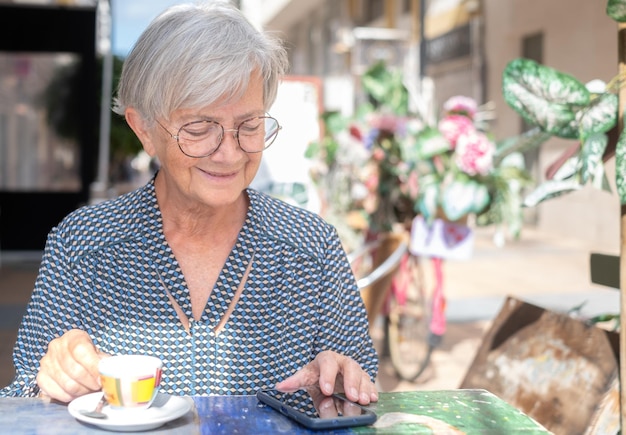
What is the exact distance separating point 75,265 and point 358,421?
0.76m

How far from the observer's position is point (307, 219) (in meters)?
1.91

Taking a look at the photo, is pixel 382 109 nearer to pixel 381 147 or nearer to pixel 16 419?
pixel 381 147

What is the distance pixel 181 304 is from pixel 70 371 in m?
0.35

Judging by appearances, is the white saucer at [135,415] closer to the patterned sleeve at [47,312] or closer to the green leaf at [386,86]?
the patterned sleeve at [47,312]

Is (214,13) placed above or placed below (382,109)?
below

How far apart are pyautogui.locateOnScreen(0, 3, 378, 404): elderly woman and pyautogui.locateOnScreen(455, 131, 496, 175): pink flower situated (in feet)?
7.07

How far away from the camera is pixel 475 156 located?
396 cm

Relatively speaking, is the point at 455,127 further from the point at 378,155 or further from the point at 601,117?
the point at 601,117

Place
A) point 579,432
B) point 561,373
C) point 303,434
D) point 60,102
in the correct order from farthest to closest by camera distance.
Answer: point 60,102
point 561,373
point 579,432
point 303,434

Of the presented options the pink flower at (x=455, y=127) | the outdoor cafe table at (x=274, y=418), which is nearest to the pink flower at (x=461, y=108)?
the pink flower at (x=455, y=127)

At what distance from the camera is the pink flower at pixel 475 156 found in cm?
394

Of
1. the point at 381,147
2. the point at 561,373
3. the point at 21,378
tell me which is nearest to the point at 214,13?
the point at 21,378

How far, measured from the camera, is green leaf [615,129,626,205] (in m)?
1.80

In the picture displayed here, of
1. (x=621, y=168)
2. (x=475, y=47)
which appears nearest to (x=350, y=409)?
(x=621, y=168)
